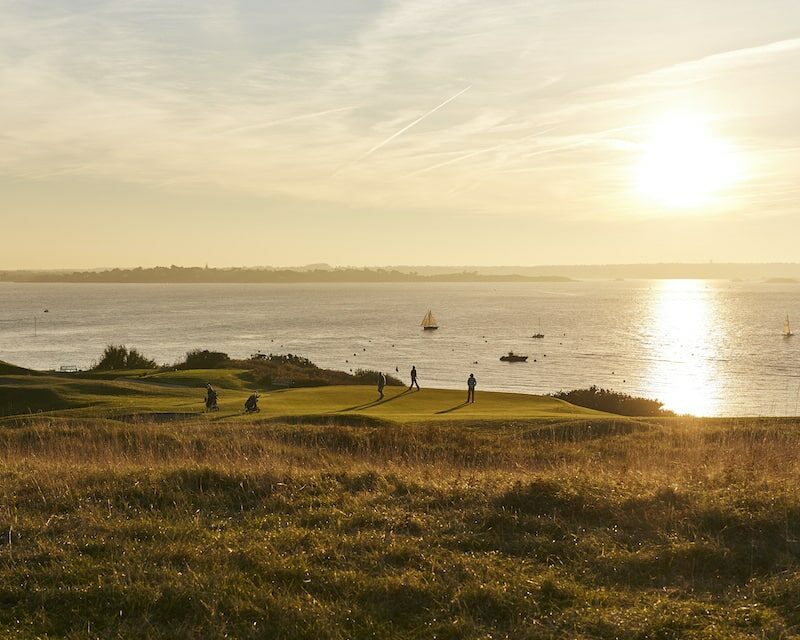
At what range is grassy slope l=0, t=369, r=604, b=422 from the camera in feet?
106

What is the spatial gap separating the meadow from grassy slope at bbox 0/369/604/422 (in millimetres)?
18434

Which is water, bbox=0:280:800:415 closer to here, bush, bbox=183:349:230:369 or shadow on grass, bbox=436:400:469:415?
bush, bbox=183:349:230:369

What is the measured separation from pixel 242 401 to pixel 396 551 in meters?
29.3

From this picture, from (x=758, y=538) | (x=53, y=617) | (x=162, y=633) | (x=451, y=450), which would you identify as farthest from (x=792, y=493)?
(x=451, y=450)

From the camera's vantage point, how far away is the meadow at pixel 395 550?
23.3 ft

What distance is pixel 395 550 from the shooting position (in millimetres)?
8578

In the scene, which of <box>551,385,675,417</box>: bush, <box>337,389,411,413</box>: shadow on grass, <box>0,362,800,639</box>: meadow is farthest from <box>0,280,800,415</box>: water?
<box>0,362,800,639</box>: meadow

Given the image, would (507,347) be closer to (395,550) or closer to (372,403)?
(372,403)

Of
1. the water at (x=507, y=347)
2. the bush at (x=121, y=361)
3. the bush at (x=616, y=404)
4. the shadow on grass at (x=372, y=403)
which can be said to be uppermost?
the shadow on grass at (x=372, y=403)

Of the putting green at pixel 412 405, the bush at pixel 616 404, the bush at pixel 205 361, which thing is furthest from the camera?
the bush at pixel 205 361

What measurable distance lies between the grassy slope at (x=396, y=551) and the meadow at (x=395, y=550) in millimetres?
24

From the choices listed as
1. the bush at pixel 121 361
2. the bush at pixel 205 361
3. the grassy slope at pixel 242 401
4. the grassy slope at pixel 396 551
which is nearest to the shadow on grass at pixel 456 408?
the grassy slope at pixel 242 401

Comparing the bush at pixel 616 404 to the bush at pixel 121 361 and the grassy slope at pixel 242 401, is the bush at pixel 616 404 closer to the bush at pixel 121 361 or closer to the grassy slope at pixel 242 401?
the grassy slope at pixel 242 401

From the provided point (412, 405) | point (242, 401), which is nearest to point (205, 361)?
point (242, 401)
